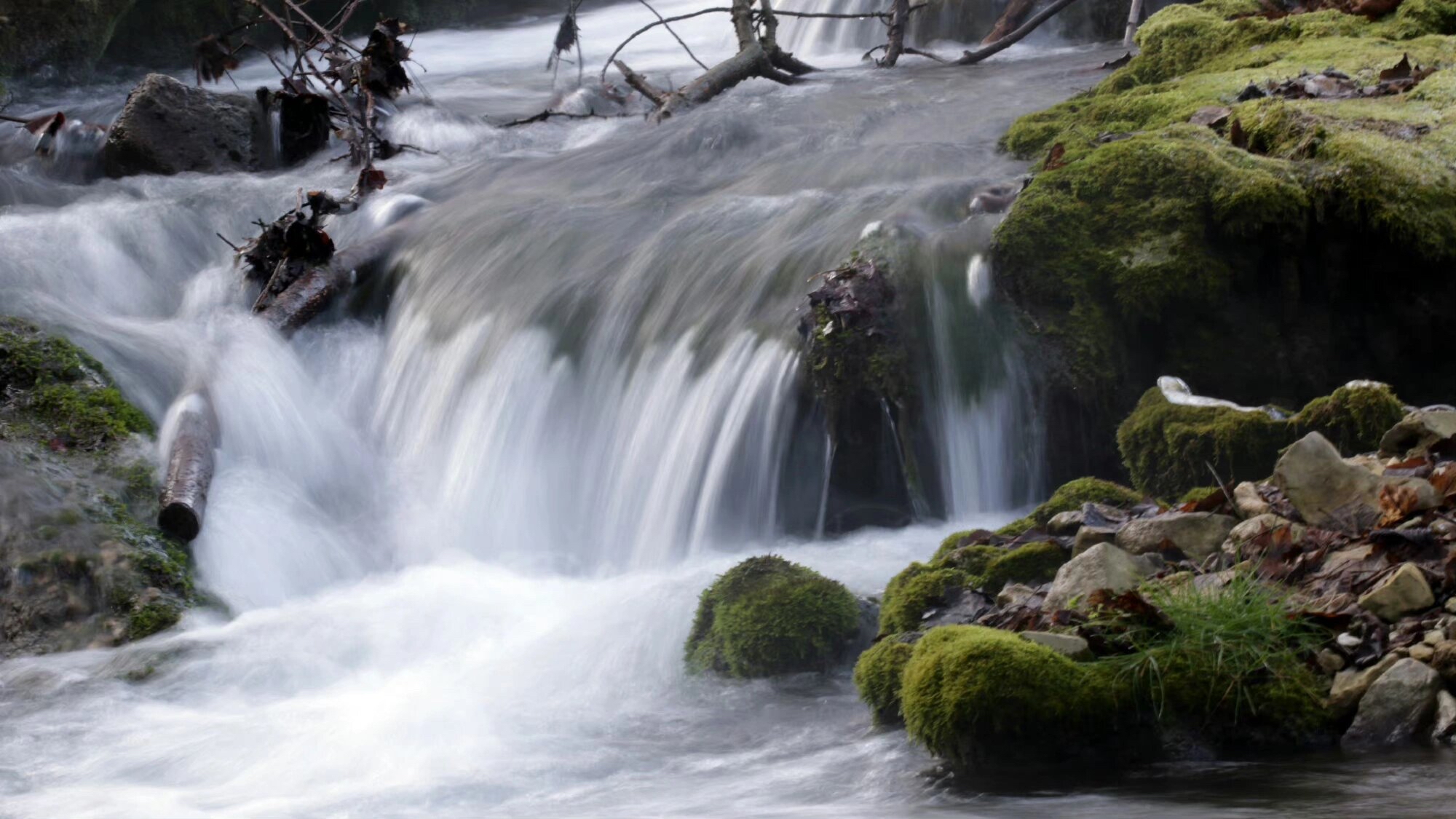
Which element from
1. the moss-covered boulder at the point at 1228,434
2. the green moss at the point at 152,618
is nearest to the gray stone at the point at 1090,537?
the moss-covered boulder at the point at 1228,434

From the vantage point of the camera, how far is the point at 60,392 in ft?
23.3

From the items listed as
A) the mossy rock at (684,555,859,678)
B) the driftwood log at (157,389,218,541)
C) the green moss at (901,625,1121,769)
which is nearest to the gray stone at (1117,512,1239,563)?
the green moss at (901,625,1121,769)

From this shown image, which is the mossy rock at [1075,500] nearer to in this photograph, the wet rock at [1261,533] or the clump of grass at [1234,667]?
the wet rock at [1261,533]

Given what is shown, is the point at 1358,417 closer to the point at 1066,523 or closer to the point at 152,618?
the point at 1066,523

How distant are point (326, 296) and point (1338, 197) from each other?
6098 mm

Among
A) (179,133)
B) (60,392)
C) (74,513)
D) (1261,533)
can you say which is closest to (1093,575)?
(1261,533)

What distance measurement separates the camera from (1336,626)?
3.53 meters

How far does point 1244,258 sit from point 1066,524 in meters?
2.09

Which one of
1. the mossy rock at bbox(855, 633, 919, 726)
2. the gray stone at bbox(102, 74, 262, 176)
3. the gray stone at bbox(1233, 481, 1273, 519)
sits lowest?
the mossy rock at bbox(855, 633, 919, 726)

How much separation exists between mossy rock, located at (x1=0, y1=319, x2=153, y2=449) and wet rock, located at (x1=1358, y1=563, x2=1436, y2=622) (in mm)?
5884

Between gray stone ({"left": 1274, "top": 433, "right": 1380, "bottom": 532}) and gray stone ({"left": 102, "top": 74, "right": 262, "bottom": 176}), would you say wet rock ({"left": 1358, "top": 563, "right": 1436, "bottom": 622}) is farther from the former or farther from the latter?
gray stone ({"left": 102, "top": 74, "right": 262, "bottom": 176})

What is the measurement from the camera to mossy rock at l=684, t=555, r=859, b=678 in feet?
16.2

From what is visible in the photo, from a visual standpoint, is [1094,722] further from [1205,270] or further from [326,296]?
[326,296]

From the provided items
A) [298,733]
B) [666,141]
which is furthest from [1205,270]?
[666,141]
